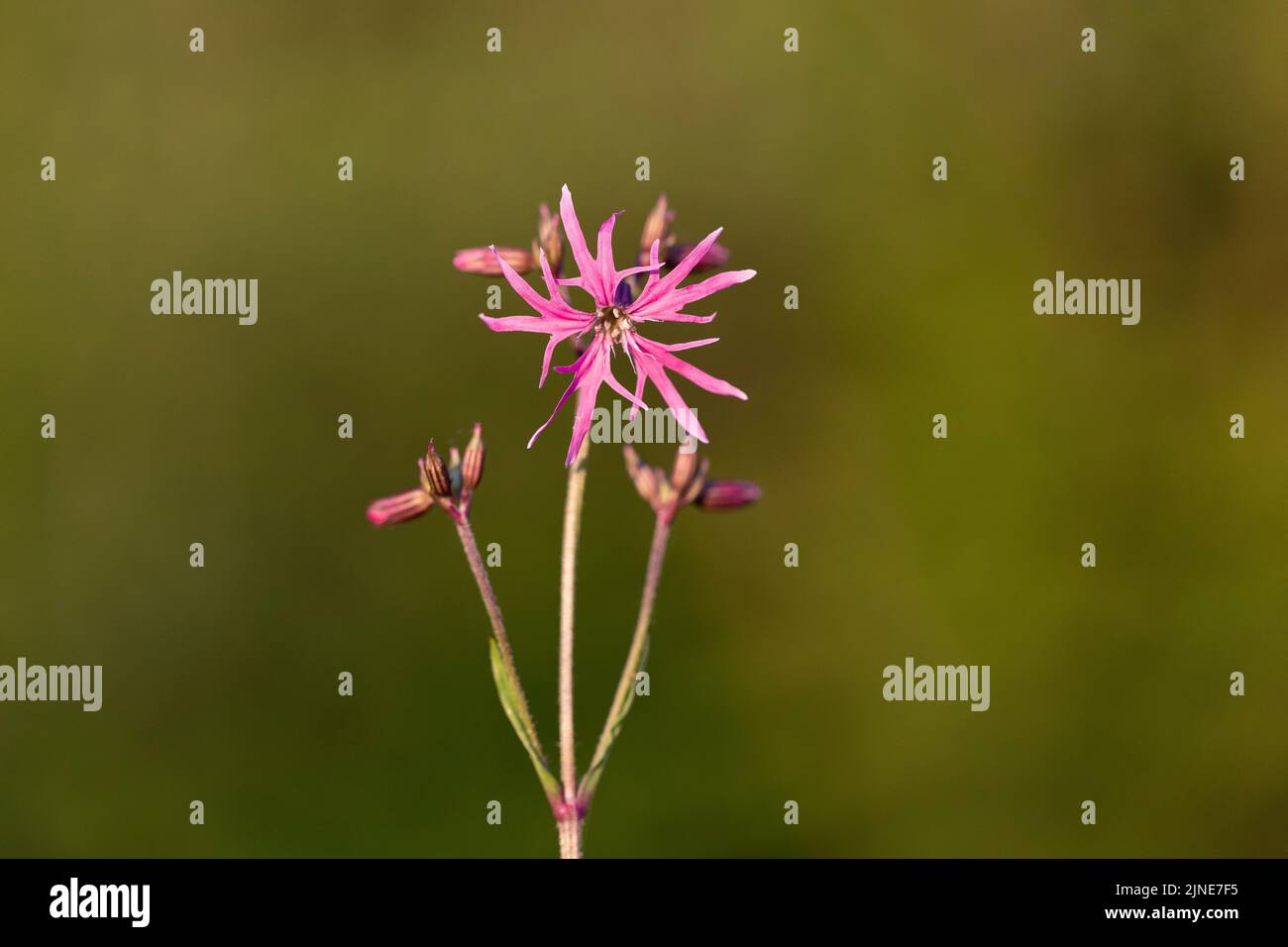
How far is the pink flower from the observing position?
78.0 inches

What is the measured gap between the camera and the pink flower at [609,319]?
1.98 m

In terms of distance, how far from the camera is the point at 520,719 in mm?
1964

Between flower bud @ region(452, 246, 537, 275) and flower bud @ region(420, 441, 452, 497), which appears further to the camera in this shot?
flower bud @ region(452, 246, 537, 275)

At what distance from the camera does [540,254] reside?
189 centimetres

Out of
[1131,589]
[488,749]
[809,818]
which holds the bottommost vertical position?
[809,818]

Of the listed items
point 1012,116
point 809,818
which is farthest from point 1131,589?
point 1012,116

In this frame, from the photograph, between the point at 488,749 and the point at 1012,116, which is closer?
the point at 488,749

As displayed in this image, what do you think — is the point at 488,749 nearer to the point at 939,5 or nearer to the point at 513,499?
the point at 513,499

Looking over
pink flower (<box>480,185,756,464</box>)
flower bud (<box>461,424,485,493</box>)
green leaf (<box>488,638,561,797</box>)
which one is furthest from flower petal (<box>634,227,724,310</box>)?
green leaf (<box>488,638,561,797</box>)

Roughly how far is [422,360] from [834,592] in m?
2.04

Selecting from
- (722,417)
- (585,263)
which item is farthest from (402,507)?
(722,417)

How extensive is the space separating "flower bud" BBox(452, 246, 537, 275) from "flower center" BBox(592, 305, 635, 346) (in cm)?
24

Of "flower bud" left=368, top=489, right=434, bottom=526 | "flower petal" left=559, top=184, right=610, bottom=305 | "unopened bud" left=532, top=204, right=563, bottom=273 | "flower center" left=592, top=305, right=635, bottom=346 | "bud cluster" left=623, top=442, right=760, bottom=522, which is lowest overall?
"flower bud" left=368, top=489, right=434, bottom=526

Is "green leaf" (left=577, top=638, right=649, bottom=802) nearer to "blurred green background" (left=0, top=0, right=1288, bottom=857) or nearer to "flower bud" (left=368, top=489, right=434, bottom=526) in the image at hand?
"flower bud" (left=368, top=489, right=434, bottom=526)
